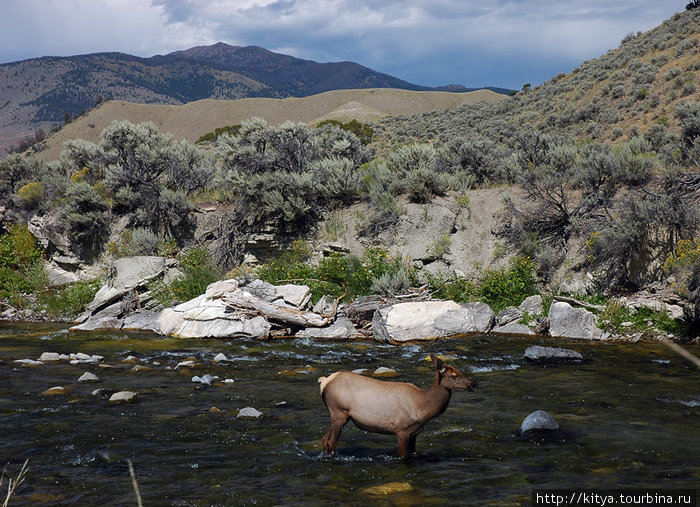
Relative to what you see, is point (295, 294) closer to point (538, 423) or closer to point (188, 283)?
point (188, 283)

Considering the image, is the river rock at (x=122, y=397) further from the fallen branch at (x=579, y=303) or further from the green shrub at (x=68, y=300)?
the green shrub at (x=68, y=300)

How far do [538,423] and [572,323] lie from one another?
7.32 metres

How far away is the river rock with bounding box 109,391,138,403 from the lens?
7992 millimetres

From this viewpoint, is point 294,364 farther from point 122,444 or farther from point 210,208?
point 210,208

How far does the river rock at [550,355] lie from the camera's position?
10383mm

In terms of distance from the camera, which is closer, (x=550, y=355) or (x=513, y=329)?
(x=550, y=355)

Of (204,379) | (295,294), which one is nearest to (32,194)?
(295,294)

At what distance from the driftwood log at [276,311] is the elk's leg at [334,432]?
857 centimetres

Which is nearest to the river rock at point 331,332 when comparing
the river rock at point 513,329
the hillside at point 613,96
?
the river rock at point 513,329

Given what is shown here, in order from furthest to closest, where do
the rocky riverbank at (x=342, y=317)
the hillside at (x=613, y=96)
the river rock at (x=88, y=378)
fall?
the hillside at (x=613, y=96), the rocky riverbank at (x=342, y=317), the river rock at (x=88, y=378)

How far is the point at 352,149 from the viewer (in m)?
24.4

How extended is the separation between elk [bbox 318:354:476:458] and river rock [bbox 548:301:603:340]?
858cm

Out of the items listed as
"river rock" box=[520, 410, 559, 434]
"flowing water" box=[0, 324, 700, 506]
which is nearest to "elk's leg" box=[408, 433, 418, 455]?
"flowing water" box=[0, 324, 700, 506]

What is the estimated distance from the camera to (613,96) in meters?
38.4
